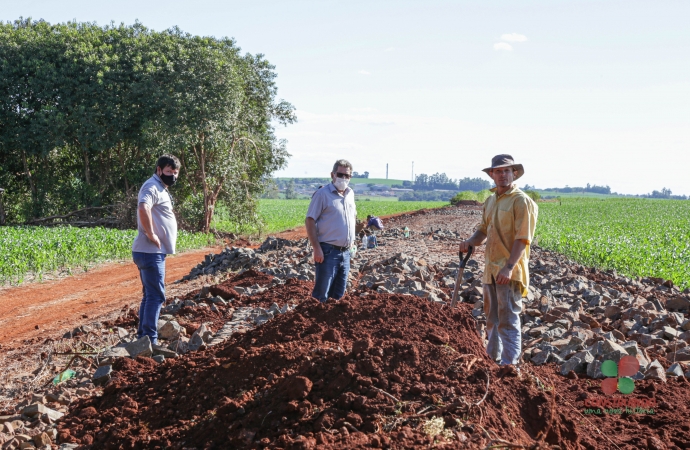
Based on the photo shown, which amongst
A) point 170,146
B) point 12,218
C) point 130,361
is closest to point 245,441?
point 130,361

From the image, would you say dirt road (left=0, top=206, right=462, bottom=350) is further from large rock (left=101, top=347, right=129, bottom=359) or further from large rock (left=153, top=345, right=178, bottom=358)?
large rock (left=153, top=345, right=178, bottom=358)

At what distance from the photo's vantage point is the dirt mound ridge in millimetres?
3453

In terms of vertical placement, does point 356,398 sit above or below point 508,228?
below

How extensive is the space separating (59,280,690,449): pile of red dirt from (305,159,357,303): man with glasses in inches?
36.1

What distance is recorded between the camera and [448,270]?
11.6 m

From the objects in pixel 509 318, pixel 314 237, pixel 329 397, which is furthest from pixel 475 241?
pixel 329 397

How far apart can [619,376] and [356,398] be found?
266 centimetres

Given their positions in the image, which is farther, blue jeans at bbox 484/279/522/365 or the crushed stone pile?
the crushed stone pile

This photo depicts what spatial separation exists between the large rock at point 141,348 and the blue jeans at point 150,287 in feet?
0.81

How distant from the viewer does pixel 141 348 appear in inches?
237

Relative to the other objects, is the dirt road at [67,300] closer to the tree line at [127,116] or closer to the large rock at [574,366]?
the large rock at [574,366]

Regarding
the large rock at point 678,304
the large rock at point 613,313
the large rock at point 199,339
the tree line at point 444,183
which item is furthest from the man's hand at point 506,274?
the tree line at point 444,183

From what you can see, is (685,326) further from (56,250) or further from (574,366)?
(56,250)

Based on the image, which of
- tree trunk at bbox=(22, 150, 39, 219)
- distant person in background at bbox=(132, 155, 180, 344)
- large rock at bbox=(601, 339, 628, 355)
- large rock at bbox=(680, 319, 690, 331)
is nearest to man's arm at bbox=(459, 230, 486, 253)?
large rock at bbox=(601, 339, 628, 355)
